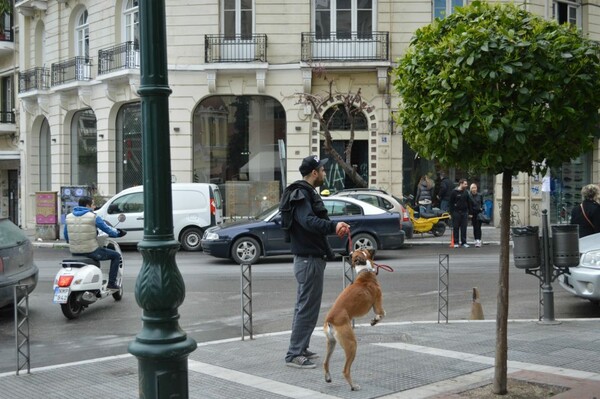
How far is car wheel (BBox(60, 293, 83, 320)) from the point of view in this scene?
10.4 m

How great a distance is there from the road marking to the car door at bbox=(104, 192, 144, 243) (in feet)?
43.9

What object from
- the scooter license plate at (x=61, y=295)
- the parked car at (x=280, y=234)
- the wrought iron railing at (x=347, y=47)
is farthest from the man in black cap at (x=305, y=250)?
the wrought iron railing at (x=347, y=47)

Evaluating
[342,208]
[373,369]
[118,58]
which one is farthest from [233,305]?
[118,58]

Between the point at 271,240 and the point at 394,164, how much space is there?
10.4m

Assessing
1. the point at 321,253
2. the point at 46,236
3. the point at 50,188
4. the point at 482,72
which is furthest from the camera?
the point at 50,188

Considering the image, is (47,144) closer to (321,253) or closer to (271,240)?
(271,240)

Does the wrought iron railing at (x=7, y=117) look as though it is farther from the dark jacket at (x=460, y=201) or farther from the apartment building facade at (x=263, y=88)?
the dark jacket at (x=460, y=201)

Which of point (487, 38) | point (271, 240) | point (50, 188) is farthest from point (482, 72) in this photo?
point (50, 188)

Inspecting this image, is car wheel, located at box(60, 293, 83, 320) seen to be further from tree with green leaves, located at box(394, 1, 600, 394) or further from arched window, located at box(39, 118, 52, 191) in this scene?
arched window, located at box(39, 118, 52, 191)

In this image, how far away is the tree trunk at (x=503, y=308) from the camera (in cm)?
599

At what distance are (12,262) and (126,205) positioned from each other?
10.4 metres

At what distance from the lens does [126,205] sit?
20609 millimetres

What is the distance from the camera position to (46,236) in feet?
81.1

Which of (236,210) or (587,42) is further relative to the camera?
(236,210)
